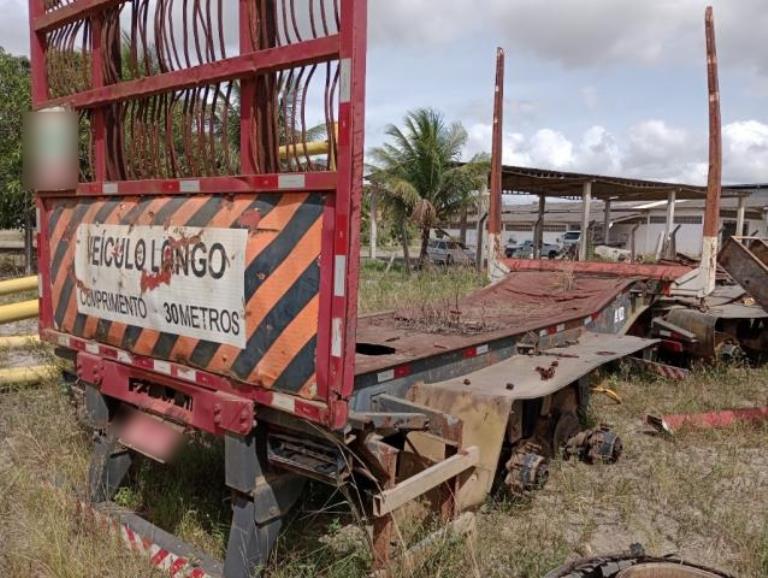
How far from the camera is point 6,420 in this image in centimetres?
505

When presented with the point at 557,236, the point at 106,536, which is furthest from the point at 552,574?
the point at 557,236

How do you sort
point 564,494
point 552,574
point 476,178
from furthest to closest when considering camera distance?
point 476,178, point 564,494, point 552,574

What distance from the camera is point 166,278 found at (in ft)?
10.2

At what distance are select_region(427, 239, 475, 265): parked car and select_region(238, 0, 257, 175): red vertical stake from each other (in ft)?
71.0

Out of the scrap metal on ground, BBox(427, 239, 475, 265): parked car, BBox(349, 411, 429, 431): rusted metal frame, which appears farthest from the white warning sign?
BBox(427, 239, 475, 265): parked car

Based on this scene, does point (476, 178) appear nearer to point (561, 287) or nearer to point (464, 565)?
point (561, 287)

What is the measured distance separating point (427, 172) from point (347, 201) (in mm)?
19176

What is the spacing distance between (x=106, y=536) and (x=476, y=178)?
18.9 meters

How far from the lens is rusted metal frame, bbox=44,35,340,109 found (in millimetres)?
2549

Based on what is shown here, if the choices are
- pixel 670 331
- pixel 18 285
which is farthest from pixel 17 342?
pixel 670 331

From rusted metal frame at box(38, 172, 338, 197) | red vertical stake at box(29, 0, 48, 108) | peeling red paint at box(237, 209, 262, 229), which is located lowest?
peeling red paint at box(237, 209, 262, 229)

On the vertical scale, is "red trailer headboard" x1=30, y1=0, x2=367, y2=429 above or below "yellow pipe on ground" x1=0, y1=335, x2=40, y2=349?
above

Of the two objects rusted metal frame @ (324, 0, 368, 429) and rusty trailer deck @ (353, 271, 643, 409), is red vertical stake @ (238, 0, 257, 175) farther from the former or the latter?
rusty trailer deck @ (353, 271, 643, 409)

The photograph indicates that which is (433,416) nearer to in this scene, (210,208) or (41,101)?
(210,208)
